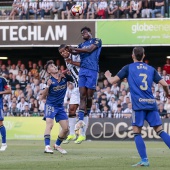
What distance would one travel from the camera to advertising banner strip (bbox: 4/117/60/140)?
1048 inches

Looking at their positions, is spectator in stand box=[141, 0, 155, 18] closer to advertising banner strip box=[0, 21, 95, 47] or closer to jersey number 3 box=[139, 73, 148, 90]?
advertising banner strip box=[0, 21, 95, 47]

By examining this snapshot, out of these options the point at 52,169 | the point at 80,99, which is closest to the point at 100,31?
the point at 80,99

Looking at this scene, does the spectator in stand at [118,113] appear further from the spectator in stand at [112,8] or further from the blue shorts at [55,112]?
the blue shorts at [55,112]

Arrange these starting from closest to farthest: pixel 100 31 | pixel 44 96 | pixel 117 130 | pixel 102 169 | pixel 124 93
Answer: pixel 102 169, pixel 44 96, pixel 117 130, pixel 124 93, pixel 100 31

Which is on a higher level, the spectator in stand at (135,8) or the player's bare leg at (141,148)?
the spectator in stand at (135,8)

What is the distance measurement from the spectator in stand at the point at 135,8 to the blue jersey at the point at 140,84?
57.4 ft

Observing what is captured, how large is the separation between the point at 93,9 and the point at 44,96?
15.1m

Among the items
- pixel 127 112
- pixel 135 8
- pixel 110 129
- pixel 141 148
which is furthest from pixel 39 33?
pixel 141 148

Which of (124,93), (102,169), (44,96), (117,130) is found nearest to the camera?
(102,169)

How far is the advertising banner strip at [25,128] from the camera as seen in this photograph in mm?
26609

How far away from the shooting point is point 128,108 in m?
26.9

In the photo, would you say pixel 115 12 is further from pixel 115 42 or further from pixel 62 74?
pixel 62 74

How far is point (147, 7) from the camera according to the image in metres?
29.4

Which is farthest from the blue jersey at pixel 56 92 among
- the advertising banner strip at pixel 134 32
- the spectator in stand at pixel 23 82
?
the spectator in stand at pixel 23 82
